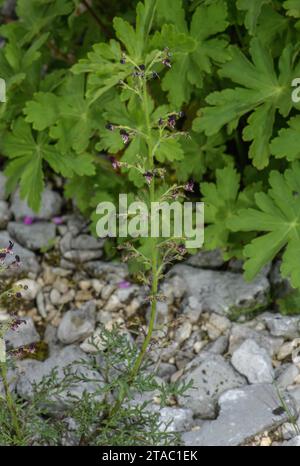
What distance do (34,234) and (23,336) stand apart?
74cm

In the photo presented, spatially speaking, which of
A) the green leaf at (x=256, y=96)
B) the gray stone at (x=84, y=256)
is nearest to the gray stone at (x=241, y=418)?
the green leaf at (x=256, y=96)

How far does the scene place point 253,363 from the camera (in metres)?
3.78

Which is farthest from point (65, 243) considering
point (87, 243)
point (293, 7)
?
point (293, 7)

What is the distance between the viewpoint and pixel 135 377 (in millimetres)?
3359

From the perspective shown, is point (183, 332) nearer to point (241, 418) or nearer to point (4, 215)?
point (241, 418)

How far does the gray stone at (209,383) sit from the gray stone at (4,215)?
1.58 m

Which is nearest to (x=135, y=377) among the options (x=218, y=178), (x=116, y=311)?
(x=116, y=311)

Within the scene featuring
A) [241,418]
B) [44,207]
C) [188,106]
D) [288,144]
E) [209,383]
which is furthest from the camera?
[44,207]

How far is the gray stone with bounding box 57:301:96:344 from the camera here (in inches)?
160

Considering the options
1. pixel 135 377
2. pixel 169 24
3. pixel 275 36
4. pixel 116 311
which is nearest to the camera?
pixel 135 377

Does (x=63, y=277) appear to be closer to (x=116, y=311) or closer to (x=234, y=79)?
(x=116, y=311)

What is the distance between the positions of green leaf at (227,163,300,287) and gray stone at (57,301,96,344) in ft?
2.98

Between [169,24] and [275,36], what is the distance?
0.57 meters

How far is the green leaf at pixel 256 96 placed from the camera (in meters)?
3.71
